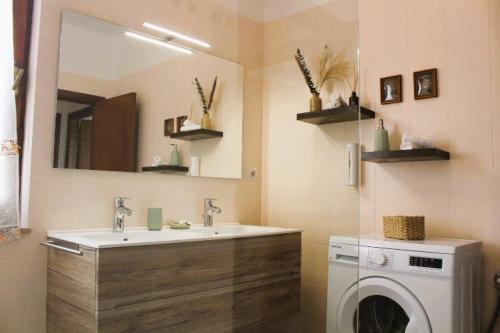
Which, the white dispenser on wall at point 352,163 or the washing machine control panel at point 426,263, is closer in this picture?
the white dispenser on wall at point 352,163

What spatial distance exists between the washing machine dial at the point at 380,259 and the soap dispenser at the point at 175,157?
1.17 m

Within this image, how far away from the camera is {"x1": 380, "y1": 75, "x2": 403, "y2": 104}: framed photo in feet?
8.20

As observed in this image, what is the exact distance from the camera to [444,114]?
233 cm

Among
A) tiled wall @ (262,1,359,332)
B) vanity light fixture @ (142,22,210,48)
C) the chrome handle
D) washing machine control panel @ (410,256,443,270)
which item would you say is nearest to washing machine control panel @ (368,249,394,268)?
washing machine control panel @ (410,256,443,270)

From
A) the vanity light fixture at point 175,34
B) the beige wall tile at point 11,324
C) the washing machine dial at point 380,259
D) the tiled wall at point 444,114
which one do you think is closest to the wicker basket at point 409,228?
the washing machine dial at point 380,259

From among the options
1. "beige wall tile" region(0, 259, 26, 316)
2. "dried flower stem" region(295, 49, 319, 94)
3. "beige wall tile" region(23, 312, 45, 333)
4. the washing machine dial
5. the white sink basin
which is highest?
"dried flower stem" region(295, 49, 319, 94)

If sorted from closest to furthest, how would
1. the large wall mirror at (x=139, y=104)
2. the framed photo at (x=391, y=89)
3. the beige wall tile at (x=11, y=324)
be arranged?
the beige wall tile at (x=11, y=324) < the large wall mirror at (x=139, y=104) < the framed photo at (x=391, y=89)

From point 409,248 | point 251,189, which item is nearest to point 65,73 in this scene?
point 251,189

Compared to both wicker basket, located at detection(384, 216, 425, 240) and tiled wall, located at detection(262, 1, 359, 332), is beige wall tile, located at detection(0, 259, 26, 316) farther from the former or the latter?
wicker basket, located at detection(384, 216, 425, 240)

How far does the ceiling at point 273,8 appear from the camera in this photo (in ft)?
5.55

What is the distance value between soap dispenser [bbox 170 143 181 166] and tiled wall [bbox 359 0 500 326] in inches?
45.0

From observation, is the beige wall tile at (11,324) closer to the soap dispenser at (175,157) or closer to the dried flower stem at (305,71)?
the soap dispenser at (175,157)

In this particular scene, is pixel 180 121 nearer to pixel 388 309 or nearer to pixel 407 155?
pixel 407 155

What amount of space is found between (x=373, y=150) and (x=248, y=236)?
1.04 metres
